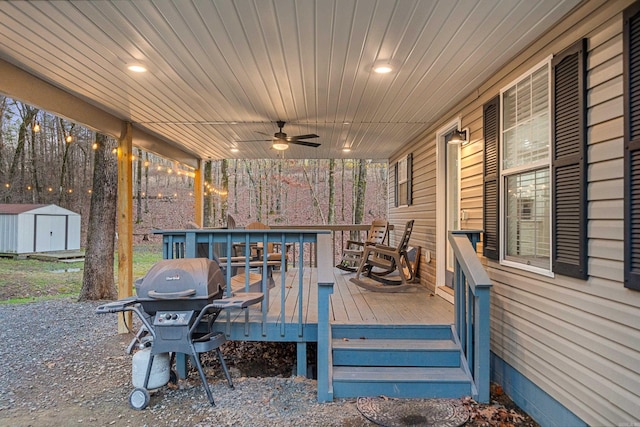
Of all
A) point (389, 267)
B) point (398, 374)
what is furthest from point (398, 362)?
point (389, 267)

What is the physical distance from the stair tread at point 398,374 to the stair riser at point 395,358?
4 cm

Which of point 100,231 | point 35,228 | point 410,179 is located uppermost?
point 410,179

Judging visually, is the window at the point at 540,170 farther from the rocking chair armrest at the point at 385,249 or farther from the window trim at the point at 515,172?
the rocking chair armrest at the point at 385,249

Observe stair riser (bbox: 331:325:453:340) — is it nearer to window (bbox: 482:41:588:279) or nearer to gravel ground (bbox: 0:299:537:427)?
gravel ground (bbox: 0:299:537:427)

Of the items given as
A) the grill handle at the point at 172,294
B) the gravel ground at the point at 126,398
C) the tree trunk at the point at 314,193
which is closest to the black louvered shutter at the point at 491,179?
the gravel ground at the point at 126,398

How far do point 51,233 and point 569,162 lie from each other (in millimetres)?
17205

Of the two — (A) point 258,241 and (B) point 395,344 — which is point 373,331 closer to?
(B) point 395,344

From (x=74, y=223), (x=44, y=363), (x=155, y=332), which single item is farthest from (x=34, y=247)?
(x=155, y=332)

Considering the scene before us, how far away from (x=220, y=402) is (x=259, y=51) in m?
2.77

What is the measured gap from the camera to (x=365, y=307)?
13.9 feet

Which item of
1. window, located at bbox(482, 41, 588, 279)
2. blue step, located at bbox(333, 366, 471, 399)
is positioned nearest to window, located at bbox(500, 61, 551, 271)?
window, located at bbox(482, 41, 588, 279)

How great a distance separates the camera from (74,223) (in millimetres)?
16000

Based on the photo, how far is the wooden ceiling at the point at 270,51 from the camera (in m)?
2.36

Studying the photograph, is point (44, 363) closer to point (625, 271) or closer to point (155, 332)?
point (155, 332)
